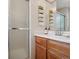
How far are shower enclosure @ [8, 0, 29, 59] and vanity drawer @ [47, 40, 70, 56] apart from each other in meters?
1.25

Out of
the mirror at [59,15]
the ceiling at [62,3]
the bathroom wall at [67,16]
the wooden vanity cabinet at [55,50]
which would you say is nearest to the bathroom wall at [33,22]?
the mirror at [59,15]

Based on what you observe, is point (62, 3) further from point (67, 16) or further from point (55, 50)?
point (55, 50)

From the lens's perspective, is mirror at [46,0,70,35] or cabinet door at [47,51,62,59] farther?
mirror at [46,0,70,35]

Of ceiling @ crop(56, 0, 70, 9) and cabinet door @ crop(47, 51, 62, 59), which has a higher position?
ceiling @ crop(56, 0, 70, 9)

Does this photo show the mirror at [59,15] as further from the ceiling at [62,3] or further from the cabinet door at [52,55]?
the cabinet door at [52,55]

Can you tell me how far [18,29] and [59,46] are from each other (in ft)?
5.56

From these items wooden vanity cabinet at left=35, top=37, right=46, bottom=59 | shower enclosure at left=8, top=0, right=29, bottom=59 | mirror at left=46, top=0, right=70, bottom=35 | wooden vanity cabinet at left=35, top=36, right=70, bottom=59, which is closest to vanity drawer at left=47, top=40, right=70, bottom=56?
wooden vanity cabinet at left=35, top=36, right=70, bottom=59

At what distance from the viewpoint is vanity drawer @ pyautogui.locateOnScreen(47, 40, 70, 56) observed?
1.52 meters

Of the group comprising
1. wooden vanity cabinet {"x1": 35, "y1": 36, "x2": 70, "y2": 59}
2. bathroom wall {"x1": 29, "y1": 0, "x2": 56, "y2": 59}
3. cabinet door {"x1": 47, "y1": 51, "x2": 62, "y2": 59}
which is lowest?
cabinet door {"x1": 47, "y1": 51, "x2": 62, "y2": 59}

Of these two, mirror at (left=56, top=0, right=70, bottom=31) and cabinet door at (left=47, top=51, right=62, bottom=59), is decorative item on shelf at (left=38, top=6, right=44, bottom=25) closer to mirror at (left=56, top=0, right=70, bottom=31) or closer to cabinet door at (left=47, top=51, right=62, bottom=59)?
mirror at (left=56, top=0, right=70, bottom=31)
